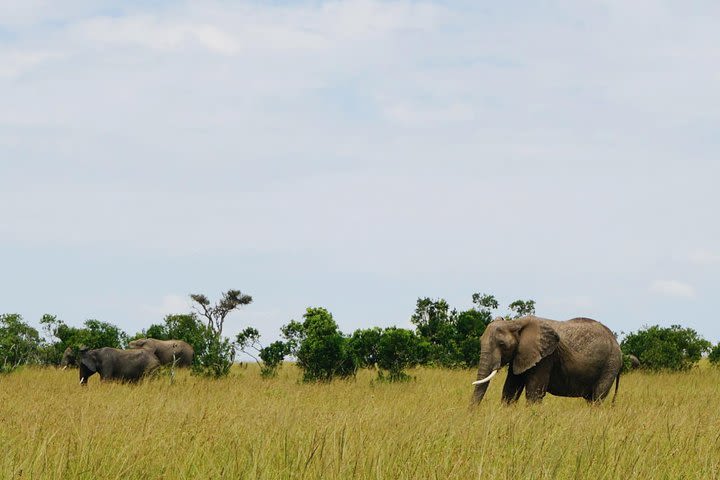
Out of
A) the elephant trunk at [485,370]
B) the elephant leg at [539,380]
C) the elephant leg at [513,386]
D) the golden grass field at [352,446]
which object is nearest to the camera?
the golden grass field at [352,446]

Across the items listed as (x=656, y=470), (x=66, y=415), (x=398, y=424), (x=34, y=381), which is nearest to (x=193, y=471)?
(x=398, y=424)

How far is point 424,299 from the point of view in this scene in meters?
26.4

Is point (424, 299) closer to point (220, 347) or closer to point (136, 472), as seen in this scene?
point (220, 347)

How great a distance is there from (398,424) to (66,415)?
4.48 meters

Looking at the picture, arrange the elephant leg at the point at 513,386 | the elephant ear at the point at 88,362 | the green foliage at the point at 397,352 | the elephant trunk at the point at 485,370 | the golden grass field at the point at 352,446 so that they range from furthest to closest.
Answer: the green foliage at the point at 397,352 < the elephant ear at the point at 88,362 < the elephant leg at the point at 513,386 < the elephant trunk at the point at 485,370 < the golden grass field at the point at 352,446

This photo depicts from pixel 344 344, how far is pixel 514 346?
831 cm

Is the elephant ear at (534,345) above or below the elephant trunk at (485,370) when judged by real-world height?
above

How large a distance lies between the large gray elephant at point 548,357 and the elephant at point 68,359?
48.3ft

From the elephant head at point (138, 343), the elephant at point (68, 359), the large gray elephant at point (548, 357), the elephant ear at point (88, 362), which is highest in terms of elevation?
the large gray elephant at point (548, 357)

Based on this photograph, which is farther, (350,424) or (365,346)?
(365,346)

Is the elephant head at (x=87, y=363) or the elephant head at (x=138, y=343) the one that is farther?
the elephant head at (x=138, y=343)

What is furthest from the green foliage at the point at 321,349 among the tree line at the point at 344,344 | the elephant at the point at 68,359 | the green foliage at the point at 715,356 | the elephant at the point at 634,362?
the green foliage at the point at 715,356

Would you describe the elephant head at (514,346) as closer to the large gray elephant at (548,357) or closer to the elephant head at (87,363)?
the large gray elephant at (548,357)

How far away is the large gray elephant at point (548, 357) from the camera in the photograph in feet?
38.9
